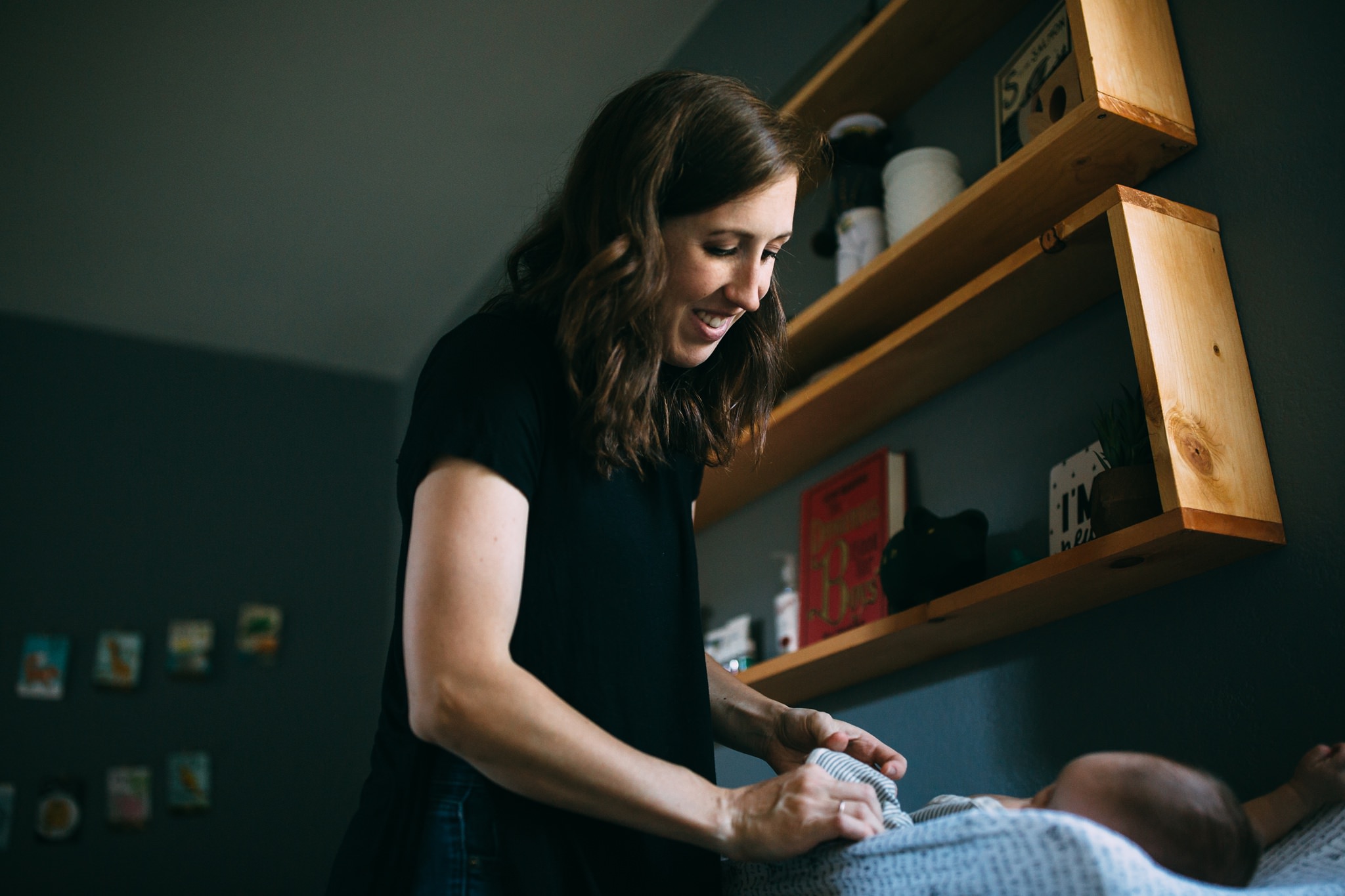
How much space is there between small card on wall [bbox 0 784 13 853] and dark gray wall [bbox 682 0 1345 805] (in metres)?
3.13

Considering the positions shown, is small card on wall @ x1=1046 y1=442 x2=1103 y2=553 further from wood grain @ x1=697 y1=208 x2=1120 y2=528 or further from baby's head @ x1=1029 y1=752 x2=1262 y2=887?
baby's head @ x1=1029 y1=752 x2=1262 y2=887

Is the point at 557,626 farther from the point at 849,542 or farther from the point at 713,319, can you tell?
the point at 849,542

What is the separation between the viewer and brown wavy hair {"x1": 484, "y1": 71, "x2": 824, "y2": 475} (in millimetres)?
1069

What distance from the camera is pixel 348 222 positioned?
12.7 feet

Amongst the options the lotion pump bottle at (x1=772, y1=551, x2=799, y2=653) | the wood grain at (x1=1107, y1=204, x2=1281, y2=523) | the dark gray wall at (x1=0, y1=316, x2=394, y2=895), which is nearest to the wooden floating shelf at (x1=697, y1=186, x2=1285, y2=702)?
the wood grain at (x1=1107, y1=204, x2=1281, y2=523)

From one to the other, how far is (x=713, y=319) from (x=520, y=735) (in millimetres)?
544

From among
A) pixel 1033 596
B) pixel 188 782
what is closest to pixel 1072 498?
pixel 1033 596

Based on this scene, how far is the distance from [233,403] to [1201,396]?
4.06 metres

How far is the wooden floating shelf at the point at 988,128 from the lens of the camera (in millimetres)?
1466

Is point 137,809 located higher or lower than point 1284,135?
lower

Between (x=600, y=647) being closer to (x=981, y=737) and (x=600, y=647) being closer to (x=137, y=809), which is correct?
(x=981, y=737)

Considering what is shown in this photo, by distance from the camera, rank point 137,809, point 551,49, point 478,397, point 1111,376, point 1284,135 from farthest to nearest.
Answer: point 137,809
point 551,49
point 1111,376
point 1284,135
point 478,397

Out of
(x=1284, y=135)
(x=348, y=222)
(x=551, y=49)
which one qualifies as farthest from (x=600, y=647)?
(x=348, y=222)

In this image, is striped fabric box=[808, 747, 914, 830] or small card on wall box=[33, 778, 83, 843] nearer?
striped fabric box=[808, 747, 914, 830]
